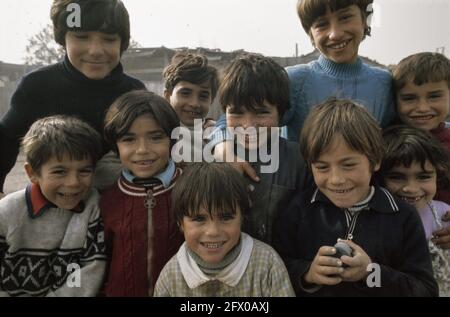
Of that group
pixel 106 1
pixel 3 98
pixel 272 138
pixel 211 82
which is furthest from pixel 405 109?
pixel 3 98

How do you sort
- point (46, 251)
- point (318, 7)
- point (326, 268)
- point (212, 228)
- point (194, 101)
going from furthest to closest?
point (194, 101) < point (318, 7) < point (46, 251) < point (212, 228) < point (326, 268)

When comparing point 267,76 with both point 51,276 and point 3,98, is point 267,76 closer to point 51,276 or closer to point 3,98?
point 51,276

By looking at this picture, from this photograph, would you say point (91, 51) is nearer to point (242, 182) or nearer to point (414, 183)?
point (242, 182)

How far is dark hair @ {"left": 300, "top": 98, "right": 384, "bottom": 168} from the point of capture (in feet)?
5.92

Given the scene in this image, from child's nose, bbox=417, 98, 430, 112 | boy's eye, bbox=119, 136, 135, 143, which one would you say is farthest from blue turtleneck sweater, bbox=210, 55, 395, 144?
boy's eye, bbox=119, 136, 135, 143

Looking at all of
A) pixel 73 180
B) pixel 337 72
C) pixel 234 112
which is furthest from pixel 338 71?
pixel 73 180

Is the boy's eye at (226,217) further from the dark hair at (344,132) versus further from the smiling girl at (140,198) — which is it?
the dark hair at (344,132)

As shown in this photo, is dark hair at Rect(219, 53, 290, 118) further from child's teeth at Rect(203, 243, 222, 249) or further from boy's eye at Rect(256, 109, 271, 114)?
child's teeth at Rect(203, 243, 222, 249)

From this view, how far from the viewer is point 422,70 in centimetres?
228

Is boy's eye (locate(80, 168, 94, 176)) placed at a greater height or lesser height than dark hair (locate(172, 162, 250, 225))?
greater

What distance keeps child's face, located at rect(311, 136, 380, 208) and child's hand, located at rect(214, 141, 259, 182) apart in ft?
1.10

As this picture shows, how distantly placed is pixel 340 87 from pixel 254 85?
59 centimetres

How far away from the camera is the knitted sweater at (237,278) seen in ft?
5.81
